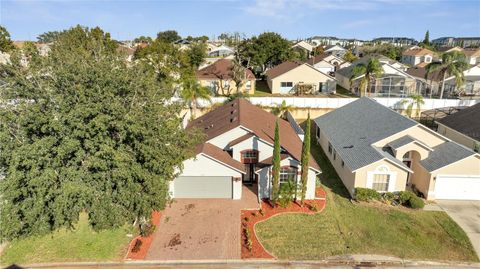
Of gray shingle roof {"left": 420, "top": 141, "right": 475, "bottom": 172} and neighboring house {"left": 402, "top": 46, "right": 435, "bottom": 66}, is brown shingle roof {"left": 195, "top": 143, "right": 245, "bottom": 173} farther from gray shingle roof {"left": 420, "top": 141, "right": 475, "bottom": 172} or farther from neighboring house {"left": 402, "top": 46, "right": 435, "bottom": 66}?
neighboring house {"left": 402, "top": 46, "right": 435, "bottom": 66}

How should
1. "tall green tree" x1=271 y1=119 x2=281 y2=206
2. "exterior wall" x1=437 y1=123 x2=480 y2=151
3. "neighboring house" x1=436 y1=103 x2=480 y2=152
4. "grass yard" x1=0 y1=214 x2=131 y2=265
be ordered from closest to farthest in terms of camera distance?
"grass yard" x1=0 y1=214 x2=131 y2=265, "tall green tree" x1=271 y1=119 x2=281 y2=206, "exterior wall" x1=437 y1=123 x2=480 y2=151, "neighboring house" x1=436 y1=103 x2=480 y2=152

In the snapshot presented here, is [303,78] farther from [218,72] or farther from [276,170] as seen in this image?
[276,170]

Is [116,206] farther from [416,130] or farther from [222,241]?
[416,130]

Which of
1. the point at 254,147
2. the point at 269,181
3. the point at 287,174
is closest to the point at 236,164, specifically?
the point at 254,147

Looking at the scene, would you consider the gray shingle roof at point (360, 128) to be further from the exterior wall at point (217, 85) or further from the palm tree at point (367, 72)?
the exterior wall at point (217, 85)

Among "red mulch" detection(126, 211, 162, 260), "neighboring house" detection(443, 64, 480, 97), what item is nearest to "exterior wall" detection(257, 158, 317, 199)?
"red mulch" detection(126, 211, 162, 260)

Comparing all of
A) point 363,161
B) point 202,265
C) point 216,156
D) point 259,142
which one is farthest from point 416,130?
point 202,265
